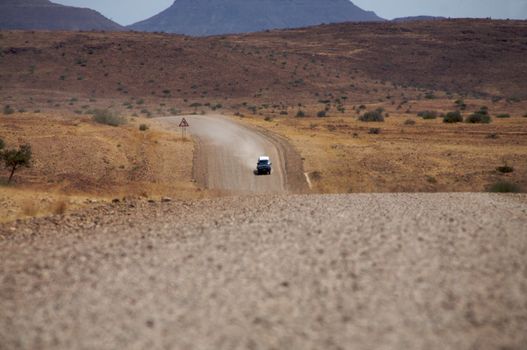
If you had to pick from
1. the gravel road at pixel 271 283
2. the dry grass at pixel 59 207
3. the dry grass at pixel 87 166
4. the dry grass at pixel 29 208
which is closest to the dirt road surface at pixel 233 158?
the dry grass at pixel 87 166

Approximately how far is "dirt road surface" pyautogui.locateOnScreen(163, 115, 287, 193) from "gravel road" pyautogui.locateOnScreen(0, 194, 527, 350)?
45.3 ft

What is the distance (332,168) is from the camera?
33.4 meters

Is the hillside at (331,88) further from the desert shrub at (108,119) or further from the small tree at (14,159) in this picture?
the desert shrub at (108,119)

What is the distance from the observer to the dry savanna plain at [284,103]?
30.1m

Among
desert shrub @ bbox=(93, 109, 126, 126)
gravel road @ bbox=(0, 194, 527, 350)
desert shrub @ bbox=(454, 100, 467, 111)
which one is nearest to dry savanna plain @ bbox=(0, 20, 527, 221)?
desert shrub @ bbox=(454, 100, 467, 111)

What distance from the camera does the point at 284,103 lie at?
3248 inches

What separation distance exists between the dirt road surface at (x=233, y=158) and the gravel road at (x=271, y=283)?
543 inches

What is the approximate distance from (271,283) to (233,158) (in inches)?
1062

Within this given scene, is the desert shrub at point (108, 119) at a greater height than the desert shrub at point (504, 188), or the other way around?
the desert shrub at point (108, 119)

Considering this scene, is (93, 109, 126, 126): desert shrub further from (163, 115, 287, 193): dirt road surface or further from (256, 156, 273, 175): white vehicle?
(256, 156, 273, 175): white vehicle

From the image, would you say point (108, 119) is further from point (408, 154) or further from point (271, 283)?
point (271, 283)

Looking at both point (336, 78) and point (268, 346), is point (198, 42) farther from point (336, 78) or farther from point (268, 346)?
point (268, 346)

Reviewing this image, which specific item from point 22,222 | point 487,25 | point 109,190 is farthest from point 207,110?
point 487,25

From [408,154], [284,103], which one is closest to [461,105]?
[284,103]
